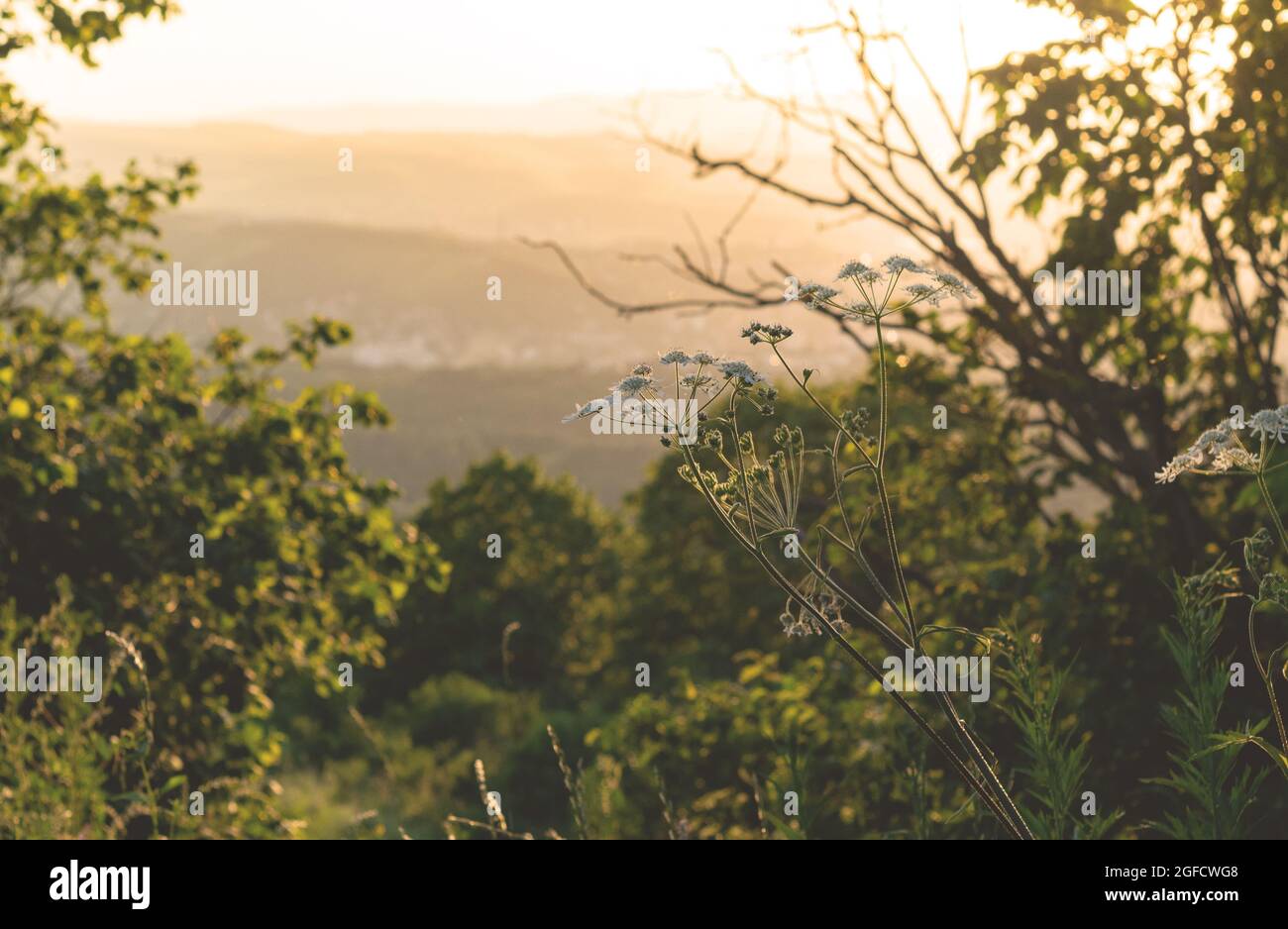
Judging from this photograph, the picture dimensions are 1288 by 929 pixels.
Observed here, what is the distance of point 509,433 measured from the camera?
16262 cm

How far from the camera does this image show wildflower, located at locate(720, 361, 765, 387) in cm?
169

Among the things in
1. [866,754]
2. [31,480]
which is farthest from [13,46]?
[866,754]

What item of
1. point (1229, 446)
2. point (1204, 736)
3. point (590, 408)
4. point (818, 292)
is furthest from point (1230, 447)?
point (590, 408)

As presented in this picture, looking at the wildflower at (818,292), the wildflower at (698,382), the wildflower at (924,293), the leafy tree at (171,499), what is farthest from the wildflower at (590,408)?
the leafy tree at (171,499)

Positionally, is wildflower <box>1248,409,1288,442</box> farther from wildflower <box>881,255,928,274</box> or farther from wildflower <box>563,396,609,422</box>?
wildflower <box>563,396,609,422</box>

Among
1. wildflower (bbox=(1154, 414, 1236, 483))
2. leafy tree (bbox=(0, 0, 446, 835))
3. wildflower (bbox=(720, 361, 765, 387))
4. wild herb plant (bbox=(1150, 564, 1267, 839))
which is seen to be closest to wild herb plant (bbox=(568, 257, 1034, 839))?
wildflower (bbox=(720, 361, 765, 387))

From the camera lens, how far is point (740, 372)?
1.70 metres

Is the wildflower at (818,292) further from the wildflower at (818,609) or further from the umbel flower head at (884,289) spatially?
the wildflower at (818,609)

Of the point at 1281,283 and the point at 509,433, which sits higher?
the point at 509,433

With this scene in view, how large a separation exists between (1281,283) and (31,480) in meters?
7.87

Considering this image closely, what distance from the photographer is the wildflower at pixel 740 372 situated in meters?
1.69

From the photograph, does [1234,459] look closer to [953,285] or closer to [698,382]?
[953,285]
